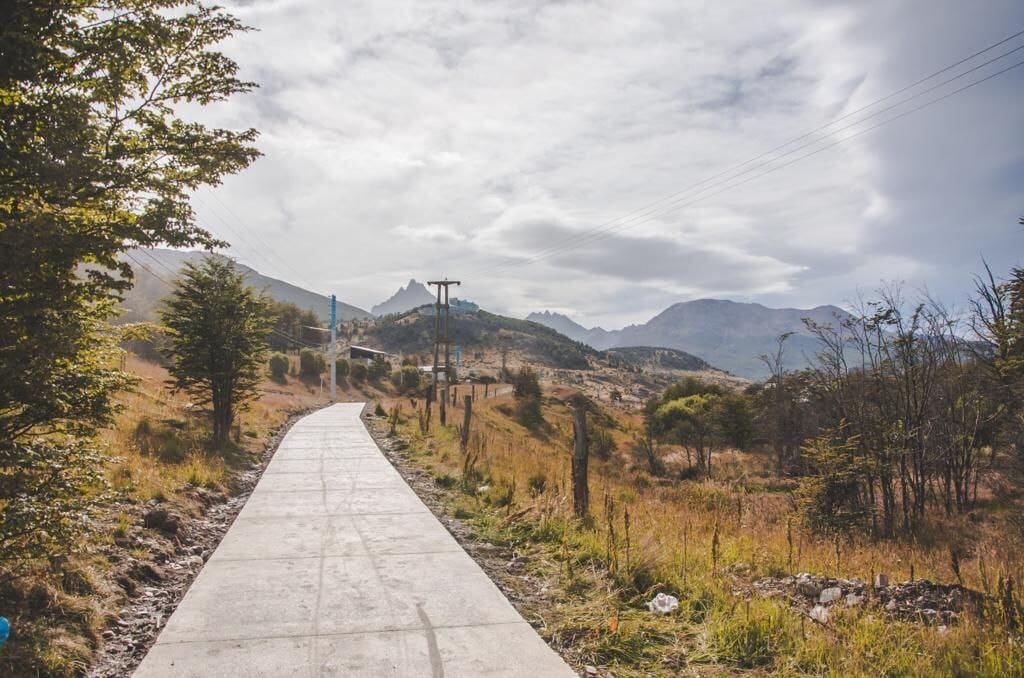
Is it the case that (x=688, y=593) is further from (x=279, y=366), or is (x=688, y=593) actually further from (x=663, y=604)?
(x=279, y=366)

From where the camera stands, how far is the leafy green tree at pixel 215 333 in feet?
49.6

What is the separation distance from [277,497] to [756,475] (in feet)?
75.3

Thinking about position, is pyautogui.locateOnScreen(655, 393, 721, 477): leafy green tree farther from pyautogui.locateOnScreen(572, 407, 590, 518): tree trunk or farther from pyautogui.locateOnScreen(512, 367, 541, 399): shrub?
pyautogui.locateOnScreen(572, 407, 590, 518): tree trunk

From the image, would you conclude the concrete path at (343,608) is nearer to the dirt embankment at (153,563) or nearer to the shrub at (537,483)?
the dirt embankment at (153,563)

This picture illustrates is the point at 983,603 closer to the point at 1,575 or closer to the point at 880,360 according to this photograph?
the point at 1,575

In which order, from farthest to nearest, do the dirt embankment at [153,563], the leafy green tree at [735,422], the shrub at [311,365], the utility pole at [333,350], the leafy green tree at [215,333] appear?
the shrub at [311,365]
the utility pole at [333,350]
the leafy green tree at [735,422]
the leafy green tree at [215,333]
the dirt embankment at [153,563]

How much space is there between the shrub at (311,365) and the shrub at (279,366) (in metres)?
3.44

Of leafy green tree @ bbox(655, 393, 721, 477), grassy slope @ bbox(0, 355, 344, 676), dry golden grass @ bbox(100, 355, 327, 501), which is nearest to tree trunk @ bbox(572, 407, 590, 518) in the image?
grassy slope @ bbox(0, 355, 344, 676)

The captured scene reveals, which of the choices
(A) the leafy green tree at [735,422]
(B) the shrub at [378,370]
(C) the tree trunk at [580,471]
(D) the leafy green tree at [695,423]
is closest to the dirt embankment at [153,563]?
(C) the tree trunk at [580,471]

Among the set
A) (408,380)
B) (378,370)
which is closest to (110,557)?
(408,380)

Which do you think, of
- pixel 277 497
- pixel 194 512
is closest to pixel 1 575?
pixel 194 512

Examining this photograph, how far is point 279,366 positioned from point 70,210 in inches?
2290

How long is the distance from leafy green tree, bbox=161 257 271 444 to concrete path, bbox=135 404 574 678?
25.3 feet

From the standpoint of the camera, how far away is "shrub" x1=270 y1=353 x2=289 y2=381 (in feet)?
191
